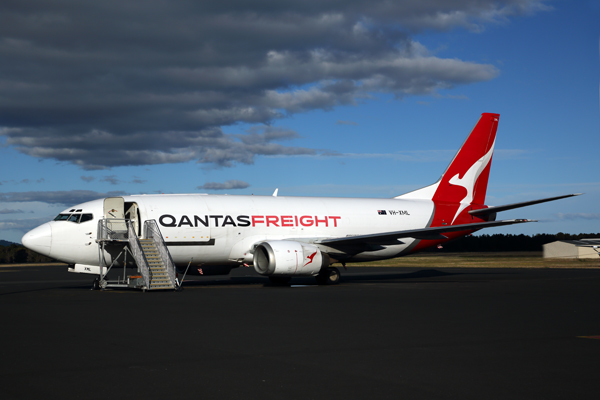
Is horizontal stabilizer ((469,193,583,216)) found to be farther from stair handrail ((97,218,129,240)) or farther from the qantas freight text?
stair handrail ((97,218,129,240))

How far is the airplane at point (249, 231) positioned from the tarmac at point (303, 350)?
237 inches

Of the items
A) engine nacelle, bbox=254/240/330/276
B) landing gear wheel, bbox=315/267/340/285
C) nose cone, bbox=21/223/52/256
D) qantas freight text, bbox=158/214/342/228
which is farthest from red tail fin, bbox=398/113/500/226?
nose cone, bbox=21/223/52/256

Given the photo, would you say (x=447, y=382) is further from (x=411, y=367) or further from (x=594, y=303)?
(x=594, y=303)

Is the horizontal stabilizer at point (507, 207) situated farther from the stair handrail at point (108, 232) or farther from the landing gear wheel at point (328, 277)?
the stair handrail at point (108, 232)

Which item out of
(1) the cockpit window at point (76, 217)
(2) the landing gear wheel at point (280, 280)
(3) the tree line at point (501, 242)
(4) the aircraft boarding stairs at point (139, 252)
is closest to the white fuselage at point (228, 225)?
(1) the cockpit window at point (76, 217)

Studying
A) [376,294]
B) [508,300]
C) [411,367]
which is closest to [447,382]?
[411,367]

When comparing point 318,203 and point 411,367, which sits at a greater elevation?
point 318,203

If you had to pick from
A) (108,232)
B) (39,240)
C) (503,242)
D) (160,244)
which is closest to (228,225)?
(160,244)

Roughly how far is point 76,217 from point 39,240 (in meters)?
1.58

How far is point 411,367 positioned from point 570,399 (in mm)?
2055

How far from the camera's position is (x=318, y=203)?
2669 centimetres

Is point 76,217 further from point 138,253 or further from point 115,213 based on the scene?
point 138,253

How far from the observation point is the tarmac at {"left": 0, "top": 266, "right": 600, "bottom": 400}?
6.41 m

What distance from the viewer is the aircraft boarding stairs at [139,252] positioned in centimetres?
2083
